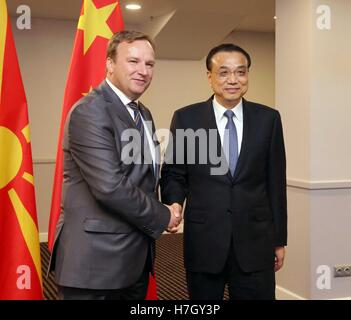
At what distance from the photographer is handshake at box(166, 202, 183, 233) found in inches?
66.0

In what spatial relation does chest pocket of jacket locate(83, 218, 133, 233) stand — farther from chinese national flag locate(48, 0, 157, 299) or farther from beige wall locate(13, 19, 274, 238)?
beige wall locate(13, 19, 274, 238)

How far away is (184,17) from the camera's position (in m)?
5.12

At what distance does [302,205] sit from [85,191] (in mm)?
2096

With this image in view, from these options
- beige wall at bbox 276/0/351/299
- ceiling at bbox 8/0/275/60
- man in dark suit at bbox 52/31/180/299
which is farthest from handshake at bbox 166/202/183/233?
ceiling at bbox 8/0/275/60

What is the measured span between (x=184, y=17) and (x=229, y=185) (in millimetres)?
3602

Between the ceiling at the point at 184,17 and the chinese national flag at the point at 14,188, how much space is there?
112 inches

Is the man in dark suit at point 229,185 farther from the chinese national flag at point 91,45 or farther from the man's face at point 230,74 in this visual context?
the chinese national flag at point 91,45

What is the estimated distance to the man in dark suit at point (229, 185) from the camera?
1.88 metres

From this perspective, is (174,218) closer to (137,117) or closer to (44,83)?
(137,117)

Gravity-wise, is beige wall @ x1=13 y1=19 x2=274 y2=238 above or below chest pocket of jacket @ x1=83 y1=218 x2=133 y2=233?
above

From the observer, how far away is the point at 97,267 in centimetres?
157

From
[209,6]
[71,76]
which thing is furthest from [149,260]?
[209,6]
